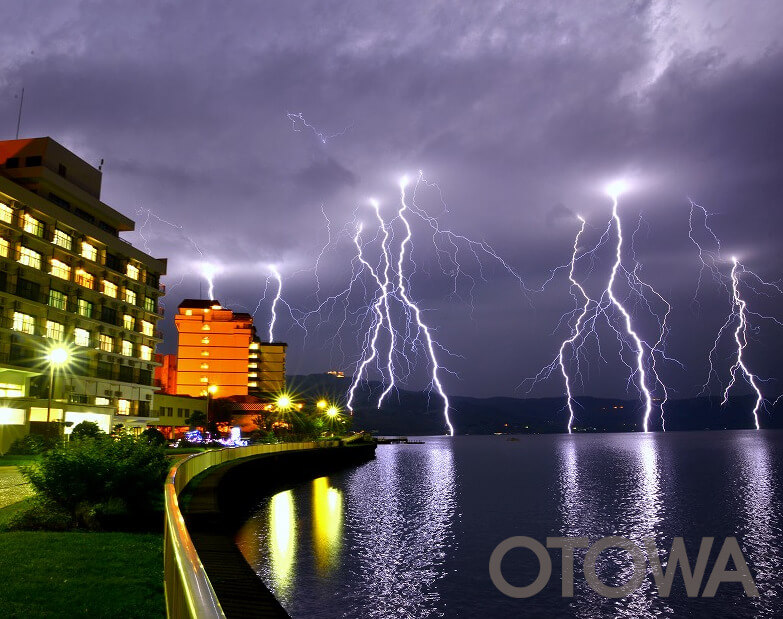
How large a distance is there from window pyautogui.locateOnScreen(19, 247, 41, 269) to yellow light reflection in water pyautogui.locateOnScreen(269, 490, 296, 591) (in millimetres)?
28813

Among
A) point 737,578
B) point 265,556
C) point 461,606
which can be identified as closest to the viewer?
point 461,606

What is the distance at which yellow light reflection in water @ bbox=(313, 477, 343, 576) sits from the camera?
2167 centimetres

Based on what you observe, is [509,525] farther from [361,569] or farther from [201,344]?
[201,344]

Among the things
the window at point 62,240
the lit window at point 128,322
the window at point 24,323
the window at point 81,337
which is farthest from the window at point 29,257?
the lit window at point 128,322

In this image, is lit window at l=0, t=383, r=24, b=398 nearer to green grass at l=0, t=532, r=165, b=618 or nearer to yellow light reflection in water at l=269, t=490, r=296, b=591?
yellow light reflection in water at l=269, t=490, r=296, b=591

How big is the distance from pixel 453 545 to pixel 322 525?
7050 millimetres

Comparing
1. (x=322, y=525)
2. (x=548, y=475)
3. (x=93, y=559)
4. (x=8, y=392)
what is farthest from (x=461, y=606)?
(x=548, y=475)

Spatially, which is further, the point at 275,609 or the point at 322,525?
the point at 322,525

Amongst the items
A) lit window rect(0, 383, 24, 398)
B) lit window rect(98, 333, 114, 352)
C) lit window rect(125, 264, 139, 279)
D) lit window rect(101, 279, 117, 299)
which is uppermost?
lit window rect(125, 264, 139, 279)

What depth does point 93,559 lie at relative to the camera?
37.2 ft

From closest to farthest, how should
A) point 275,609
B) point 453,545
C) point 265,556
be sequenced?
point 275,609, point 265,556, point 453,545

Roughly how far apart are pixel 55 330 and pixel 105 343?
7940 mm

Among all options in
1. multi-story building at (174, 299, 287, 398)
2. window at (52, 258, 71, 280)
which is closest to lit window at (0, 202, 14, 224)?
window at (52, 258, 71, 280)

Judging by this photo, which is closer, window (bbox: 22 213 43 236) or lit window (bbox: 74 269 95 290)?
window (bbox: 22 213 43 236)
